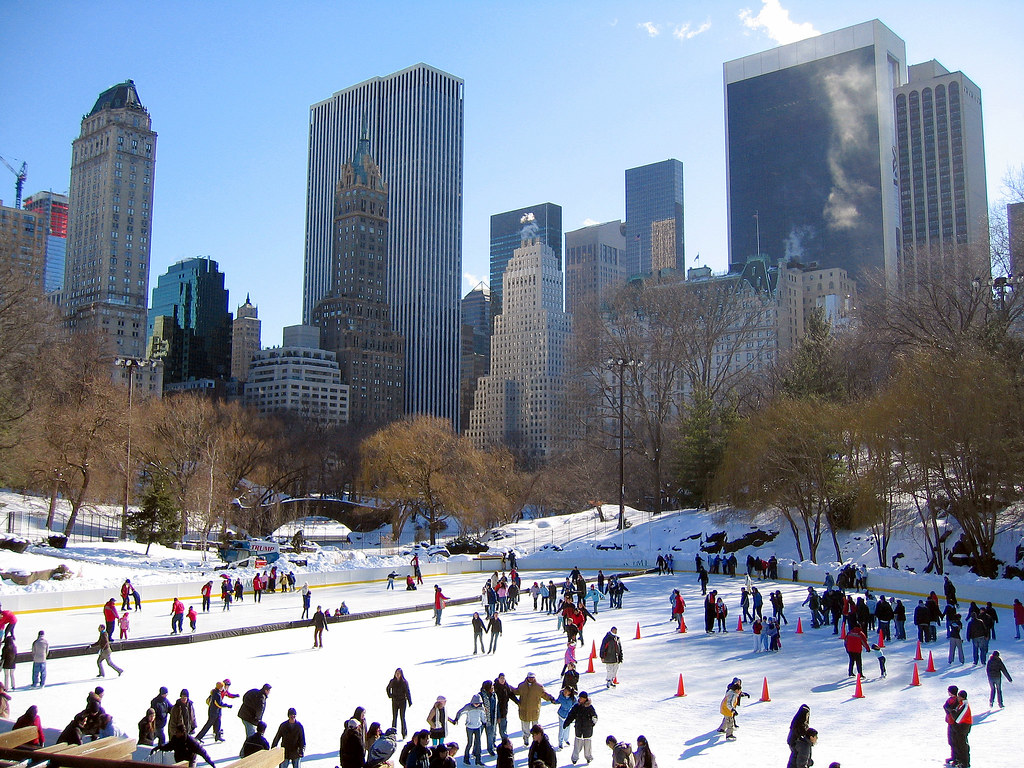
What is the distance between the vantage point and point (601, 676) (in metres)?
18.1

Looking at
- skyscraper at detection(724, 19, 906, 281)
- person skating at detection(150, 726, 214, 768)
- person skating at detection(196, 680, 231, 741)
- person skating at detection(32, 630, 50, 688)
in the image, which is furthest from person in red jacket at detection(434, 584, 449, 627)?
skyscraper at detection(724, 19, 906, 281)

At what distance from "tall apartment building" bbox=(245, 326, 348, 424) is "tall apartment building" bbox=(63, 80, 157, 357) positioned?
Result: 26.6 meters

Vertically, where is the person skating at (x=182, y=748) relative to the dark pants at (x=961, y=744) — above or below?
above

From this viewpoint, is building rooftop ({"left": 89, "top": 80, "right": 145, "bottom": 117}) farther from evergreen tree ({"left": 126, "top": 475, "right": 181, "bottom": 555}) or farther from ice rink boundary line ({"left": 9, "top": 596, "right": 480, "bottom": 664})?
ice rink boundary line ({"left": 9, "top": 596, "right": 480, "bottom": 664})

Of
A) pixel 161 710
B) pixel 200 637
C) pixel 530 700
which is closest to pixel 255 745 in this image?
pixel 161 710

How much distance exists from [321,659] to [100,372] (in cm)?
5946

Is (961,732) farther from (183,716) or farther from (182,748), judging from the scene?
(183,716)

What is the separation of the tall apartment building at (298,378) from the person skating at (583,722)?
165m

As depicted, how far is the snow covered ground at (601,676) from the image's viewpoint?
43.7 feet

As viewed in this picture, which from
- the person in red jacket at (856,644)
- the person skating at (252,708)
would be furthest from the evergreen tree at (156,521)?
the person in red jacket at (856,644)

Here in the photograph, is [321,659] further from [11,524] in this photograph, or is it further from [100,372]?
[100,372]

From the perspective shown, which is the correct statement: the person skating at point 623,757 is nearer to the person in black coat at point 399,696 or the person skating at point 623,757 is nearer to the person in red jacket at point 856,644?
the person in black coat at point 399,696

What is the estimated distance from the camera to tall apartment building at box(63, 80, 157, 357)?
610 feet

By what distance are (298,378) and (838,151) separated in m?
126
